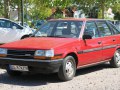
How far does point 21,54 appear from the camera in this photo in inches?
345

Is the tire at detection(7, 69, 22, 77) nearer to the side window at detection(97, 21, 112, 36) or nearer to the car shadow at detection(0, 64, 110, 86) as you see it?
the car shadow at detection(0, 64, 110, 86)

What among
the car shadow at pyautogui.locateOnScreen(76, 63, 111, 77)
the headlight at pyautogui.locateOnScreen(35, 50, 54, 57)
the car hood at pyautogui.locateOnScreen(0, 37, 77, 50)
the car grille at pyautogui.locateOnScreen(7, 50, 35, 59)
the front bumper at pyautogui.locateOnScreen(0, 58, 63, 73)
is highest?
the car hood at pyautogui.locateOnScreen(0, 37, 77, 50)

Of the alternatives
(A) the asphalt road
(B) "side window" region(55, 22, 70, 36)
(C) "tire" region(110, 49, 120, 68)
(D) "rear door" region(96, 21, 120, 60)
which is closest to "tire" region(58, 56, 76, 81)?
(A) the asphalt road

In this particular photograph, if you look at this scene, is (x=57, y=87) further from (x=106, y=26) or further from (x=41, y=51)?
(x=106, y=26)

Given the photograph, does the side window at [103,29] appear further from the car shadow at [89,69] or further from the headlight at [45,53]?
the headlight at [45,53]

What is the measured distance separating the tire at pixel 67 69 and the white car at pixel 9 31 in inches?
352

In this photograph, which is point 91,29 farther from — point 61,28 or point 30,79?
point 30,79

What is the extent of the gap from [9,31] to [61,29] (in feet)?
28.6

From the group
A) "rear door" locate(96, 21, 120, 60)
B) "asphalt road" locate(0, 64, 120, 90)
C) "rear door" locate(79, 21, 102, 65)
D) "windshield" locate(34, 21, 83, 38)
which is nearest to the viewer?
"asphalt road" locate(0, 64, 120, 90)

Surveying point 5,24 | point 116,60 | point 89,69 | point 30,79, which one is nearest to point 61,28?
point 30,79

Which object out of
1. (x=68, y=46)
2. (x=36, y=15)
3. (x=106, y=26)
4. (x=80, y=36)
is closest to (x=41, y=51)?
(x=68, y=46)

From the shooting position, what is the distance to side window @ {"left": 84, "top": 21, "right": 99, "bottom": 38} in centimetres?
1004

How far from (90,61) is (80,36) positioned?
81 cm

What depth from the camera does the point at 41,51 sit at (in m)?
8.54
